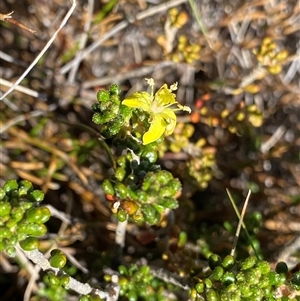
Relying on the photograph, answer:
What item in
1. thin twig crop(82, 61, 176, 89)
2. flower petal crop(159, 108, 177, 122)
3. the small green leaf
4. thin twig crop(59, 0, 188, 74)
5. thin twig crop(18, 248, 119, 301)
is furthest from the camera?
thin twig crop(82, 61, 176, 89)

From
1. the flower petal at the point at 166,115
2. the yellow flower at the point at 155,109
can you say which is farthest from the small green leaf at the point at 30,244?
the flower petal at the point at 166,115

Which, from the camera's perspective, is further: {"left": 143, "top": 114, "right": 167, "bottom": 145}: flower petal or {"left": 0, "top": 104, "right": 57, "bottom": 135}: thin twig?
{"left": 0, "top": 104, "right": 57, "bottom": 135}: thin twig

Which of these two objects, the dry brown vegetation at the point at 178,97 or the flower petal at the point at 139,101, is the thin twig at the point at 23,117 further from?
the flower petal at the point at 139,101

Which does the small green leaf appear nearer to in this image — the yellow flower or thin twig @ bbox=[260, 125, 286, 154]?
the yellow flower

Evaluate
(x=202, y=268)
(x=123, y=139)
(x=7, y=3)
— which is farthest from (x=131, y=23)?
(x=202, y=268)

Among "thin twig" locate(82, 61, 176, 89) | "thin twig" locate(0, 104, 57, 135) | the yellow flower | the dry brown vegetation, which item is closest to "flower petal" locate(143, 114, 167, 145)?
the yellow flower
